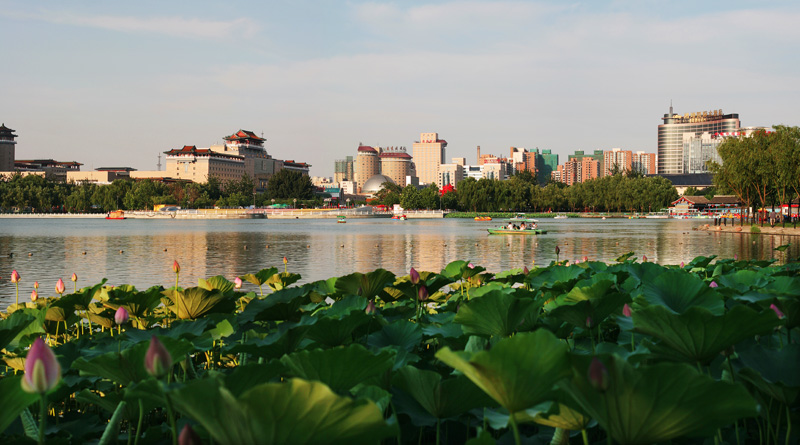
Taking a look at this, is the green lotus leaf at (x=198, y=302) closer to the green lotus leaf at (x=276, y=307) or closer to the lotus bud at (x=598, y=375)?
the green lotus leaf at (x=276, y=307)

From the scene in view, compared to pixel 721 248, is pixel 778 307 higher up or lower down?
higher up

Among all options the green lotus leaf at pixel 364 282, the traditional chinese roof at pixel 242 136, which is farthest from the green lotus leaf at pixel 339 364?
the traditional chinese roof at pixel 242 136

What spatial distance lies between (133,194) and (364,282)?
4918 inches

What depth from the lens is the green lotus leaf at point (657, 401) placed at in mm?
1229

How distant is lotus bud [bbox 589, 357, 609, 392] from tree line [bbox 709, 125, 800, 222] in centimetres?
4221

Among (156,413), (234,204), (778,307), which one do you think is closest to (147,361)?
(156,413)

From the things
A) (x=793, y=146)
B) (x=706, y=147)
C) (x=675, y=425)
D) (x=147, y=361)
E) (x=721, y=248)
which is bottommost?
(x=721, y=248)

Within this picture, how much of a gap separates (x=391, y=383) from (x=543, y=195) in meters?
107

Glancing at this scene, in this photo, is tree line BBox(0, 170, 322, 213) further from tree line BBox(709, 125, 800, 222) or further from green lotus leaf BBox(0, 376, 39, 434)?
green lotus leaf BBox(0, 376, 39, 434)

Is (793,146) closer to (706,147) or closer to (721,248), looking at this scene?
(721,248)

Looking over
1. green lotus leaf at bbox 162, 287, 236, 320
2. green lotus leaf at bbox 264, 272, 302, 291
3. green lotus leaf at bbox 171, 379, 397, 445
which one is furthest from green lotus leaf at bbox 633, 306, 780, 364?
green lotus leaf at bbox 264, 272, 302, 291

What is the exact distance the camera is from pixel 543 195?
4168 inches

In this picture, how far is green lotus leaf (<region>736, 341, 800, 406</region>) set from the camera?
5.67ft

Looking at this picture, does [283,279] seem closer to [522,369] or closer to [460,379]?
[460,379]
